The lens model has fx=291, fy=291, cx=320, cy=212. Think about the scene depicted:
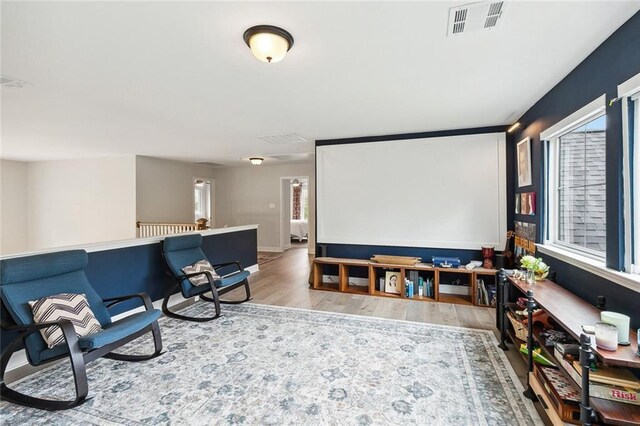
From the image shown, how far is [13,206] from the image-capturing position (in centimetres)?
702

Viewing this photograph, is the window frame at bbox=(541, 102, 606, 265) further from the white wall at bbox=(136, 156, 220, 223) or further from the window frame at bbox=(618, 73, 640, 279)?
the white wall at bbox=(136, 156, 220, 223)

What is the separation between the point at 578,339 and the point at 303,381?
1.69 m

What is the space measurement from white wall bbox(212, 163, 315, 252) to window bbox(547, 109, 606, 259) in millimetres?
5587

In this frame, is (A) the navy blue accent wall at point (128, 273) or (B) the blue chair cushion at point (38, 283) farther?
(A) the navy blue accent wall at point (128, 273)

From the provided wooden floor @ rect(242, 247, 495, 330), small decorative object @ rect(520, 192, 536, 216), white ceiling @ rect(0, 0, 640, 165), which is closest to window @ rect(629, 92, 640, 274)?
white ceiling @ rect(0, 0, 640, 165)

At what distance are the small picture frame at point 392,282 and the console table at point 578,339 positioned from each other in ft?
5.08

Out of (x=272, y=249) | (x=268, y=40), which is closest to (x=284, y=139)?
(x=268, y=40)

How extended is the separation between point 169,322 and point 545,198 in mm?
4193

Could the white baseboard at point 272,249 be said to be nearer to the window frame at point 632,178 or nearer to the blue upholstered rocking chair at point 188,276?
the blue upholstered rocking chair at point 188,276

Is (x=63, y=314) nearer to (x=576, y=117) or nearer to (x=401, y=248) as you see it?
(x=401, y=248)

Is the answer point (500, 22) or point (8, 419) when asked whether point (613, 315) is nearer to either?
point (500, 22)

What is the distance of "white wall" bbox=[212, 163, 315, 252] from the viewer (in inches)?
318

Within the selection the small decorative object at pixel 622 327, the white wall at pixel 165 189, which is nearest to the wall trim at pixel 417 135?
the small decorative object at pixel 622 327

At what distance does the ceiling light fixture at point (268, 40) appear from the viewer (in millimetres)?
1817
